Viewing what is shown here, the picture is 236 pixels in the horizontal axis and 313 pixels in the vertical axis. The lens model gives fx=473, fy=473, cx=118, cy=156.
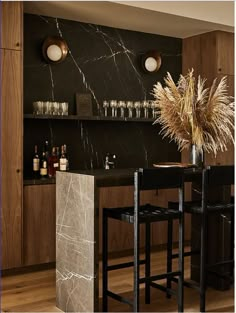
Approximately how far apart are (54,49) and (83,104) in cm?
65

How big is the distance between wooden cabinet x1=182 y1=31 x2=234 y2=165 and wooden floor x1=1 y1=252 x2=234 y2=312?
5.76 feet

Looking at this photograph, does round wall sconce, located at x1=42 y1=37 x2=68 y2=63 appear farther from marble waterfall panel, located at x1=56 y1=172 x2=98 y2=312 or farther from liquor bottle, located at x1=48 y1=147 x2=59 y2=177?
marble waterfall panel, located at x1=56 y1=172 x2=98 y2=312

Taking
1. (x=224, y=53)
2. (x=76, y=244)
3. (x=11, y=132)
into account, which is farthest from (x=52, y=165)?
(x=224, y=53)

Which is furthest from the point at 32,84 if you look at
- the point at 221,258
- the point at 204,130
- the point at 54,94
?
the point at 221,258

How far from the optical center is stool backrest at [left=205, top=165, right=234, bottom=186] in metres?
3.34

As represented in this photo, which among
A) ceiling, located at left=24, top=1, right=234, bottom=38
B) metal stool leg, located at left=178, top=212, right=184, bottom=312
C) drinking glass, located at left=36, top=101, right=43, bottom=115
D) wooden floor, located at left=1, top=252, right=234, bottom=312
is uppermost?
ceiling, located at left=24, top=1, right=234, bottom=38

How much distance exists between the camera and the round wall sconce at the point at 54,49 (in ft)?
15.8

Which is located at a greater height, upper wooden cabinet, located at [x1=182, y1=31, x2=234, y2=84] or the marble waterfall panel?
upper wooden cabinet, located at [x1=182, y1=31, x2=234, y2=84]

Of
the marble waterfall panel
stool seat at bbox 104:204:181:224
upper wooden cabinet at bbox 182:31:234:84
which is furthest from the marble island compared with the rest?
upper wooden cabinet at bbox 182:31:234:84

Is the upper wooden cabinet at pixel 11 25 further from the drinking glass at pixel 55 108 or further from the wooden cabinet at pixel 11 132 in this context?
the drinking glass at pixel 55 108

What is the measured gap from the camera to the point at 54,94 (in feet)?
16.4

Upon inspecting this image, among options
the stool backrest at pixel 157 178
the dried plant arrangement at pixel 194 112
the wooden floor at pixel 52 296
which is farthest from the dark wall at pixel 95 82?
the stool backrest at pixel 157 178

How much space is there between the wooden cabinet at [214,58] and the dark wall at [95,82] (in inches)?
11.5

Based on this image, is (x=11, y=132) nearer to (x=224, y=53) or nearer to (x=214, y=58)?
(x=214, y=58)
